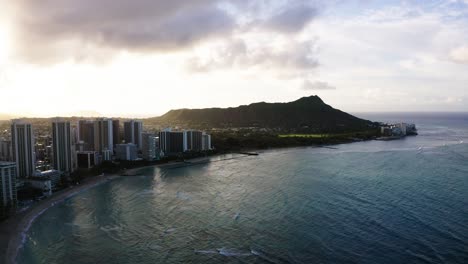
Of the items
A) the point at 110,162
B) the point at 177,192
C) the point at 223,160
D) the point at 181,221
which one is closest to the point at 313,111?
the point at 223,160

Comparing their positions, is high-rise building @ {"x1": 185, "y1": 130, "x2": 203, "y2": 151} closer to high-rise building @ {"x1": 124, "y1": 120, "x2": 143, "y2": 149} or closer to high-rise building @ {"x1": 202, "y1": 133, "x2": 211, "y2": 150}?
high-rise building @ {"x1": 202, "y1": 133, "x2": 211, "y2": 150}

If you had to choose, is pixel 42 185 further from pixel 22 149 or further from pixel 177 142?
pixel 177 142

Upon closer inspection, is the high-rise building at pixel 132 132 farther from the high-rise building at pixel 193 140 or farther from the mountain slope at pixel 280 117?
the mountain slope at pixel 280 117

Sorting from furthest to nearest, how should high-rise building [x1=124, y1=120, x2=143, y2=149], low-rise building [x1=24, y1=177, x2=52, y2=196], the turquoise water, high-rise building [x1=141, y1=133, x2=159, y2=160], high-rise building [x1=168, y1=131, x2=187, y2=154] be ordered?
high-rise building [x1=124, y1=120, x2=143, y2=149] → high-rise building [x1=168, y1=131, x2=187, y2=154] → high-rise building [x1=141, y1=133, x2=159, y2=160] → low-rise building [x1=24, y1=177, x2=52, y2=196] → the turquoise water

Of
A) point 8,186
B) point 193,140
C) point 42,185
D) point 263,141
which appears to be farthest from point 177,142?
point 8,186

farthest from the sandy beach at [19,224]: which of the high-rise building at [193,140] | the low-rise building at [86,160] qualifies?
the high-rise building at [193,140]

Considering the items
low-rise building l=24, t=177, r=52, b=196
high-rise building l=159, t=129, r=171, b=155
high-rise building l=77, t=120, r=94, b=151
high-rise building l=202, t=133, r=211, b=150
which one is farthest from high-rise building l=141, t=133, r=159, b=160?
low-rise building l=24, t=177, r=52, b=196

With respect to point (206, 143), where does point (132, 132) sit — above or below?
above
